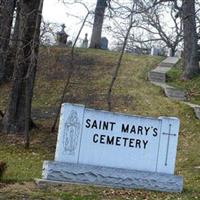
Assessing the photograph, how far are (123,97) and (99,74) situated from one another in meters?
3.95

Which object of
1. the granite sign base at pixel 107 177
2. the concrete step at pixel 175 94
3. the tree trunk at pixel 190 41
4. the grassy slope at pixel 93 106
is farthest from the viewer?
the tree trunk at pixel 190 41

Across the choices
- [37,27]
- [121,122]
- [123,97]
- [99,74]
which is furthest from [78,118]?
[99,74]

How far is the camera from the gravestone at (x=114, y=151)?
32.0 feet

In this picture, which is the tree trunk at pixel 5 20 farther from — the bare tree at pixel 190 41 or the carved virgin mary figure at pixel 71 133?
the carved virgin mary figure at pixel 71 133

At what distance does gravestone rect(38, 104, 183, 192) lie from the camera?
9766 mm

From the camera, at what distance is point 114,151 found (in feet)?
33.3

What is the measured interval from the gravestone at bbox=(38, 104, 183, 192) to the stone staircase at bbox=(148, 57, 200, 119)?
29.4ft

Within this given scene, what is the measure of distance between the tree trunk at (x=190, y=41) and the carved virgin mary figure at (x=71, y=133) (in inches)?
609

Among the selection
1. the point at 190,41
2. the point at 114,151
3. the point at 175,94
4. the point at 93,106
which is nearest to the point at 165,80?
the point at 190,41

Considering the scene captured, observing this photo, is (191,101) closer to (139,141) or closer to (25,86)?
(25,86)

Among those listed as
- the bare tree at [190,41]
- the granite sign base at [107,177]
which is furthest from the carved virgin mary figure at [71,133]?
the bare tree at [190,41]

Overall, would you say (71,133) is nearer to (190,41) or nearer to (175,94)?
(175,94)

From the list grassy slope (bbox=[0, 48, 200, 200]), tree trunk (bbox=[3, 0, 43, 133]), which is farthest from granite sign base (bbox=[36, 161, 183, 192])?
tree trunk (bbox=[3, 0, 43, 133])

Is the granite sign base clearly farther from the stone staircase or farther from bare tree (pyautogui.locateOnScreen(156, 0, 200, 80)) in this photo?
bare tree (pyautogui.locateOnScreen(156, 0, 200, 80))
